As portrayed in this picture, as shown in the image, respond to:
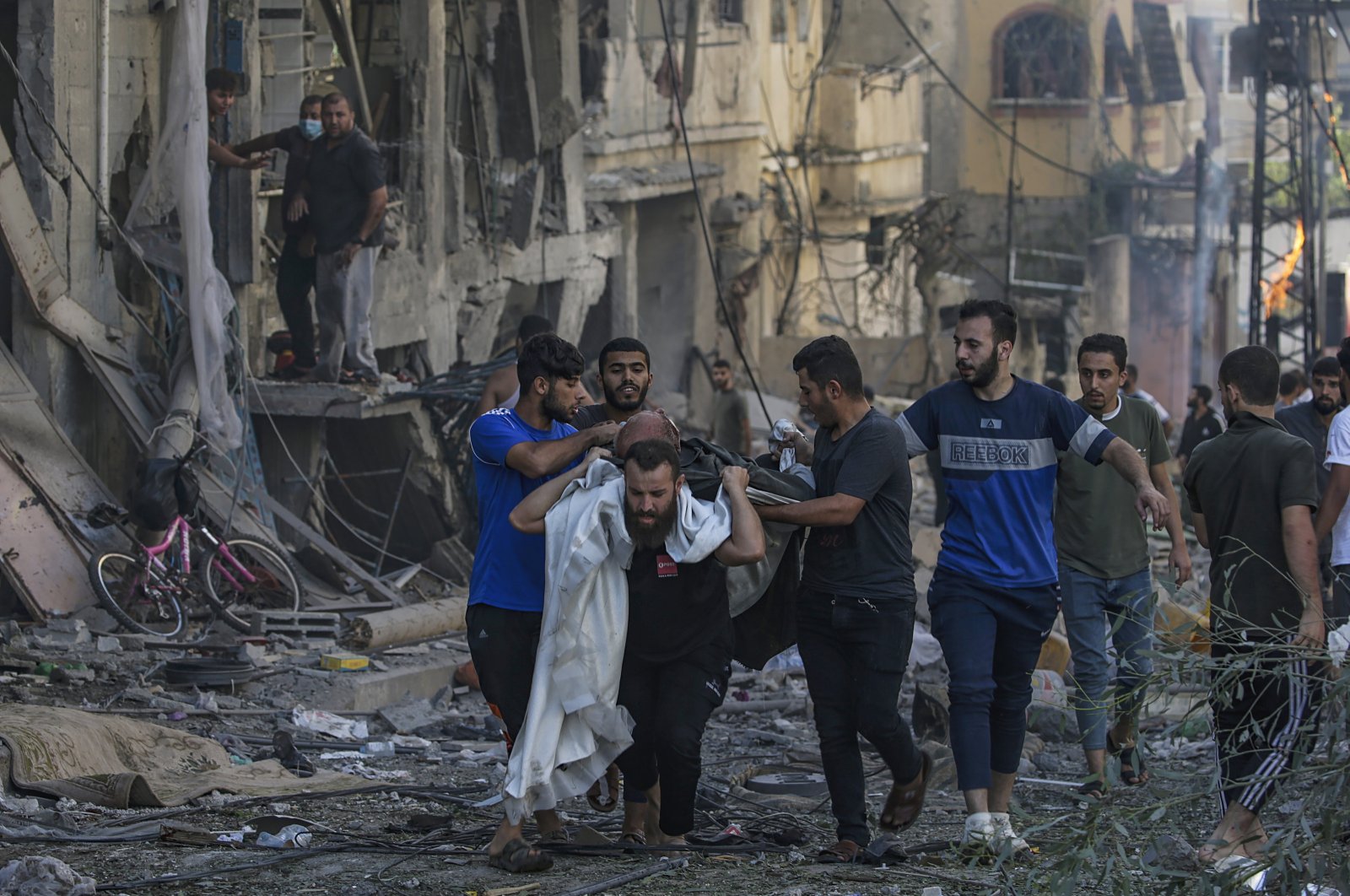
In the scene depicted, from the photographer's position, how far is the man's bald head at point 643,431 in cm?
527

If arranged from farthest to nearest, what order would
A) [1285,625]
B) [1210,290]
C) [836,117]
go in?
[1210,290]
[836,117]
[1285,625]

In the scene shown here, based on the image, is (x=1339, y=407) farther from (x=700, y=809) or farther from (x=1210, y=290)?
(x=1210, y=290)

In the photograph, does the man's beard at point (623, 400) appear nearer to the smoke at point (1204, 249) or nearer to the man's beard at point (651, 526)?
the man's beard at point (651, 526)

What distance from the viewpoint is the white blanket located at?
5145mm

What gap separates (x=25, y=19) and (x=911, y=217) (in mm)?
17907

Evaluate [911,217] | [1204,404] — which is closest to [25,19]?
[1204,404]

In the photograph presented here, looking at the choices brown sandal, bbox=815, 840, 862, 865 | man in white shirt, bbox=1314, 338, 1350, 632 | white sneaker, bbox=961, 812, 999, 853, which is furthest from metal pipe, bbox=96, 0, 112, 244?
man in white shirt, bbox=1314, 338, 1350, 632

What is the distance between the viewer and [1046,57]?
4181 cm

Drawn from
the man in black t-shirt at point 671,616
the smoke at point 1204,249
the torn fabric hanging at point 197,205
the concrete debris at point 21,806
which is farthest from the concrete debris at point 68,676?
the smoke at point 1204,249

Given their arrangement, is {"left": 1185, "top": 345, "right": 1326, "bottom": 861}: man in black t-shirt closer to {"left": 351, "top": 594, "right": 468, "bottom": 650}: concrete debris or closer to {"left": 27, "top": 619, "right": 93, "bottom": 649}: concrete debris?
{"left": 351, "top": 594, "right": 468, "bottom": 650}: concrete debris

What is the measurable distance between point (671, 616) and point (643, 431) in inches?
22.5

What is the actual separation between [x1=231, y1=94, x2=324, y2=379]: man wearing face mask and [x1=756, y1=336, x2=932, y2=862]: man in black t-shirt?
7.08 metres

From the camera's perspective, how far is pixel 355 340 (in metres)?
12.2

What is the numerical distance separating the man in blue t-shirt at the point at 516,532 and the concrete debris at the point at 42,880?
3.94 feet
